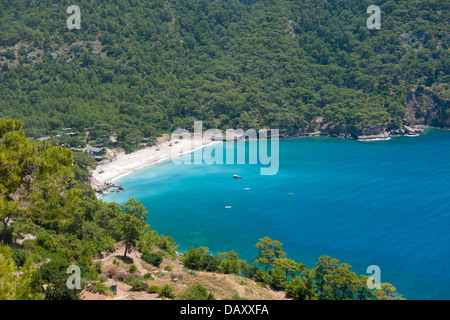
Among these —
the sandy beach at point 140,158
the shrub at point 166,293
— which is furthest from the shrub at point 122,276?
the sandy beach at point 140,158

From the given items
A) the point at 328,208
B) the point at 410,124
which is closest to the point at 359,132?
the point at 410,124

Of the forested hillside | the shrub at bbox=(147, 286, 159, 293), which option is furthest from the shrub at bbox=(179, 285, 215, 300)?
the forested hillside

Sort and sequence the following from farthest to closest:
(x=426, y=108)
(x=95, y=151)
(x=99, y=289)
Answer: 1. (x=426, y=108)
2. (x=95, y=151)
3. (x=99, y=289)

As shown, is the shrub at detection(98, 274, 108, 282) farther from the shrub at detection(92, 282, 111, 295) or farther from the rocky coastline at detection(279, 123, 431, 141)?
the rocky coastline at detection(279, 123, 431, 141)

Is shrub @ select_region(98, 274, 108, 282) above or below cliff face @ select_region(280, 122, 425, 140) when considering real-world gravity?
below

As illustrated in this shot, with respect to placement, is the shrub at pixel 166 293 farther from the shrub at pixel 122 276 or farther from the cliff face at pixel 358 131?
the cliff face at pixel 358 131

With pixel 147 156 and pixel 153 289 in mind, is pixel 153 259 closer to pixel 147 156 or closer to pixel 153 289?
pixel 153 289
